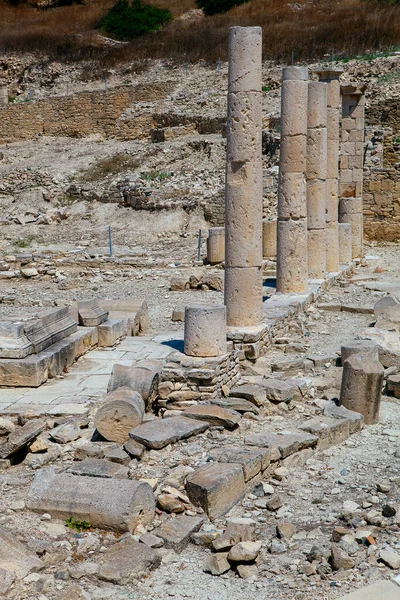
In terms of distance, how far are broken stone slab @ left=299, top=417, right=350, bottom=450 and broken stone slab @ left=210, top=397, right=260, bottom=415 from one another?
28.4 inches

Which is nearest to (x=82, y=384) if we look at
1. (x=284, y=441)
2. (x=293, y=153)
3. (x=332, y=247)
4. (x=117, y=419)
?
(x=117, y=419)

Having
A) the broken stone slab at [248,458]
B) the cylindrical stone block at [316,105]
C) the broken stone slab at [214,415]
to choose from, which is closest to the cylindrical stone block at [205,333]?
the broken stone slab at [214,415]

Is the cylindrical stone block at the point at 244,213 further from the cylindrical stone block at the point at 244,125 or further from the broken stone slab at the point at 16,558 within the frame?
the broken stone slab at the point at 16,558

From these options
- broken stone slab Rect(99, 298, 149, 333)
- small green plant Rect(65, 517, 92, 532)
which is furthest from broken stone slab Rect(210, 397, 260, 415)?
broken stone slab Rect(99, 298, 149, 333)

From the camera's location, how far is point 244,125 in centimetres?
1088

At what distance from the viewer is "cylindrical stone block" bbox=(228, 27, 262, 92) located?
35.3 ft

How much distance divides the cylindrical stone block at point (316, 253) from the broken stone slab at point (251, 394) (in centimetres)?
728

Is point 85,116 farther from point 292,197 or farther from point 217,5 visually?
point 292,197

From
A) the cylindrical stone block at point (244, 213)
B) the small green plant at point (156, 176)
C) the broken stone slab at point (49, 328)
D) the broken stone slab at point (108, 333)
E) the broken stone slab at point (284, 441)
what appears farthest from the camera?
the small green plant at point (156, 176)

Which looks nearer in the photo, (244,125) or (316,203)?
(244,125)

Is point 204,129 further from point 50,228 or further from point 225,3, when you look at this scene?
point 225,3

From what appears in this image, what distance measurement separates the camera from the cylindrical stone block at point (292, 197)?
14.6m

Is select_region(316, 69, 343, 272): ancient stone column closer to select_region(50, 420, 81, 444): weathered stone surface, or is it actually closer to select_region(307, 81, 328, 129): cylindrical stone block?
select_region(307, 81, 328, 129): cylindrical stone block

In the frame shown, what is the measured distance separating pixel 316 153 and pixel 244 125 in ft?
18.2
